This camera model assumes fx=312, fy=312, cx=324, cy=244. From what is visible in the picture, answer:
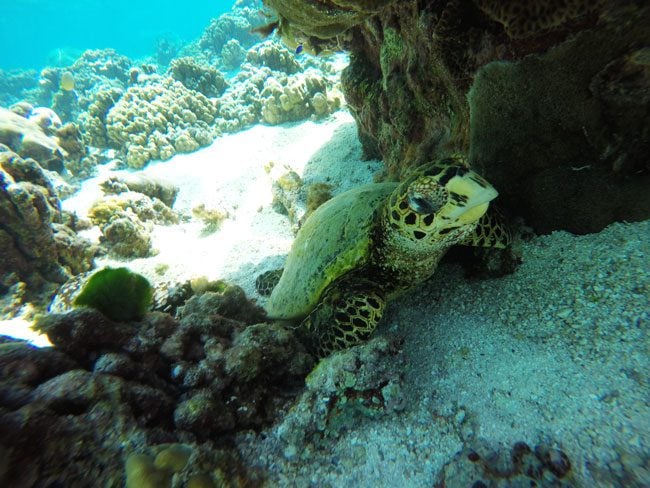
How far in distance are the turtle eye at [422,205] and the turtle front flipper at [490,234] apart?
458 mm

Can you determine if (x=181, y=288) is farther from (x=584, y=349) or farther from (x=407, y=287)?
(x=584, y=349)

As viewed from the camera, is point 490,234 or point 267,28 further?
point 267,28

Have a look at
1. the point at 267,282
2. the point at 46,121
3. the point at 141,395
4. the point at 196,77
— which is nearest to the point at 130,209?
the point at 267,282

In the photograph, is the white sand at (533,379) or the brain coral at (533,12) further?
the brain coral at (533,12)

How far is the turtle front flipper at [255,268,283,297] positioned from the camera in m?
3.71

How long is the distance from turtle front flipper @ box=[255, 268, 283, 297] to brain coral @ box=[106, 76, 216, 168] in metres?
7.72

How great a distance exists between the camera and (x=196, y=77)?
1308 cm

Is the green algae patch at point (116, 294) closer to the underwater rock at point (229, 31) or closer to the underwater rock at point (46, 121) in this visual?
the underwater rock at point (46, 121)

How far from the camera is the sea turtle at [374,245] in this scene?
6.24 ft

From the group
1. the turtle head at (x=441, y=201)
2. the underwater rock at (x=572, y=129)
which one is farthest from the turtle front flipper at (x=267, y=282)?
the underwater rock at (x=572, y=129)

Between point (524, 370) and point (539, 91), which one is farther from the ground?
point (539, 91)

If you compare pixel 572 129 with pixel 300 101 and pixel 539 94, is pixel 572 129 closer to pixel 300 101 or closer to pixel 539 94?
pixel 539 94

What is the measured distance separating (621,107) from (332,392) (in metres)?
2.35

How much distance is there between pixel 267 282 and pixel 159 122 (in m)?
9.34
